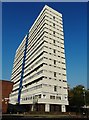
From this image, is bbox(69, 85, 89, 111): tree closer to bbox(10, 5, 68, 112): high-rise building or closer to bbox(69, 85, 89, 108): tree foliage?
bbox(69, 85, 89, 108): tree foliage

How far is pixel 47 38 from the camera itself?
85.3 m

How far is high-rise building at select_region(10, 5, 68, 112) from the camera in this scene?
7640 centimetres

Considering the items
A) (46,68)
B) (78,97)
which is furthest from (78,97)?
(46,68)

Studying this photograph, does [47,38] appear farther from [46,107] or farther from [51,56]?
[46,107]

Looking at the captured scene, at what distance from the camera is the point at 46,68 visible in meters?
79.0

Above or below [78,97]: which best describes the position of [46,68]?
above

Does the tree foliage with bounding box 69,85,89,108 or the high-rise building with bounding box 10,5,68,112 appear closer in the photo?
the high-rise building with bounding box 10,5,68,112

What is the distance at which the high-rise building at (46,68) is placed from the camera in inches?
3008

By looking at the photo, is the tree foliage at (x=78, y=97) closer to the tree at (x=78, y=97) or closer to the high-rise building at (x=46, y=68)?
the tree at (x=78, y=97)

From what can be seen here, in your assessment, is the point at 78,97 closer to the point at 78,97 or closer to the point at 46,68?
the point at 78,97

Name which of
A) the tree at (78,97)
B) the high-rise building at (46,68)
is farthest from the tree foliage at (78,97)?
the high-rise building at (46,68)

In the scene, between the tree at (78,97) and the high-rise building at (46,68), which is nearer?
the high-rise building at (46,68)

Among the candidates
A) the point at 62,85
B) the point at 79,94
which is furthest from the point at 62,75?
the point at 79,94

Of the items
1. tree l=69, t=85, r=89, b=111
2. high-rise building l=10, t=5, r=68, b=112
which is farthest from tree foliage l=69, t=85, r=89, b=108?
high-rise building l=10, t=5, r=68, b=112
